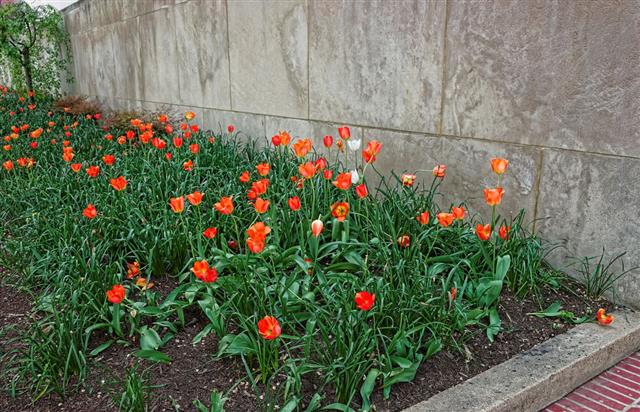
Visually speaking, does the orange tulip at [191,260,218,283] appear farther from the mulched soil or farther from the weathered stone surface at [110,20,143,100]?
the weathered stone surface at [110,20,143,100]

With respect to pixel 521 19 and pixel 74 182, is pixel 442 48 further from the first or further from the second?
pixel 74 182

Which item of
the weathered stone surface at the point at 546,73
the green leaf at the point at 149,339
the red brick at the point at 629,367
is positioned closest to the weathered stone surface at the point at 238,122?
the weathered stone surface at the point at 546,73

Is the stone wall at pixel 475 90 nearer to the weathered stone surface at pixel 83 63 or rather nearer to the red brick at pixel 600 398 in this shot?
the red brick at pixel 600 398

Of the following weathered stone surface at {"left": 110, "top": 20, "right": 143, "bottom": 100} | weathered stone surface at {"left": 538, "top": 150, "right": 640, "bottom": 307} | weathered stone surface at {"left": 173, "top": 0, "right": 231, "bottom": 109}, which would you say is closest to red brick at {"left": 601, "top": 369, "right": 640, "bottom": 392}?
weathered stone surface at {"left": 538, "top": 150, "right": 640, "bottom": 307}

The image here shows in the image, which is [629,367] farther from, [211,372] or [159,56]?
[159,56]

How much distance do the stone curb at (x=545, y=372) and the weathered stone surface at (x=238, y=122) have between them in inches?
142

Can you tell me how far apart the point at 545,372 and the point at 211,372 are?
130 centimetres

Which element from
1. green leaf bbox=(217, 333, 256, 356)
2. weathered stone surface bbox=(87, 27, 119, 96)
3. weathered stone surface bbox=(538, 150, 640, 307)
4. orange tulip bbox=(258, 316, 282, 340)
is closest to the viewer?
orange tulip bbox=(258, 316, 282, 340)

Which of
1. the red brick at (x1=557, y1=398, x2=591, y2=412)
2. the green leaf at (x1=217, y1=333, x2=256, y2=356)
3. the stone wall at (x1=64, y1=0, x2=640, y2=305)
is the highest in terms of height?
the stone wall at (x1=64, y1=0, x2=640, y2=305)

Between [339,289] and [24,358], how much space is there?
1300 millimetres

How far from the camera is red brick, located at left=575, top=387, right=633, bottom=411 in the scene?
2.15 metres

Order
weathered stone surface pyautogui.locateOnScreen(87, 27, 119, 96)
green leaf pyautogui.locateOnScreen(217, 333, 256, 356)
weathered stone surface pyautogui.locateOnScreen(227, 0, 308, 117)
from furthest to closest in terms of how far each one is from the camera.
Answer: weathered stone surface pyautogui.locateOnScreen(87, 27, 119, 96), weathered stone surface pyautogui.locateOnScreen(227, 0, 308, 117), green leaf pyautogui.locateOnScreen(217, 333, 256, 356)

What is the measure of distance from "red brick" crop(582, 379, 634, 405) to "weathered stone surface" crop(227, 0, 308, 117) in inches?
121

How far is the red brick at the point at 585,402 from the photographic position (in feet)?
7.03
